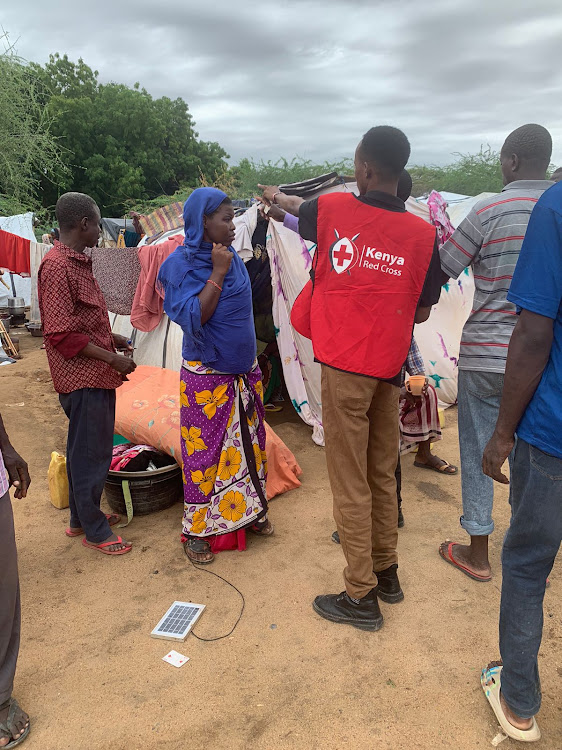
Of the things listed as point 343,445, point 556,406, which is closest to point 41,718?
point 343,445

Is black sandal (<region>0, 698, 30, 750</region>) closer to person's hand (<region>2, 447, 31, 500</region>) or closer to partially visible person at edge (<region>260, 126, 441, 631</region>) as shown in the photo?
person's hand (<region>2, 447, 31, 500</region>)

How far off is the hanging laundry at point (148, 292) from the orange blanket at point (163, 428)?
1.30 meters

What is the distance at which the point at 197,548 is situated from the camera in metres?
2.88

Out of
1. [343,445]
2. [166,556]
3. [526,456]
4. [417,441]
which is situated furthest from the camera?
[417,441]

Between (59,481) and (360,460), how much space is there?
7.73ft

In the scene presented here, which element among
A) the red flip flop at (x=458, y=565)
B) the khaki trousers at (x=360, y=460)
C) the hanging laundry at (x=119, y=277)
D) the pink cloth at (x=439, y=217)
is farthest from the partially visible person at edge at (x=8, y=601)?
the hanging laundry at (x=119, y=277)

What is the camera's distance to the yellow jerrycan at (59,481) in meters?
3.45

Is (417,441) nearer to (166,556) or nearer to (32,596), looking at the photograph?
(166,556)

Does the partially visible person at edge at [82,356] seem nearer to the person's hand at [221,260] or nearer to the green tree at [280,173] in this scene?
the person's hand at [221,260]

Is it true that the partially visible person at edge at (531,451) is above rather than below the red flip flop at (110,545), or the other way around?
above

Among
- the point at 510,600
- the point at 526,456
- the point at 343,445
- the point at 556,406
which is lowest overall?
the point at 510,600

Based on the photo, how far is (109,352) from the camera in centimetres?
266

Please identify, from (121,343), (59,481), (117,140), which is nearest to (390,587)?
(121,343)

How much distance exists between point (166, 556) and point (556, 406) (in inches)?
92.8
